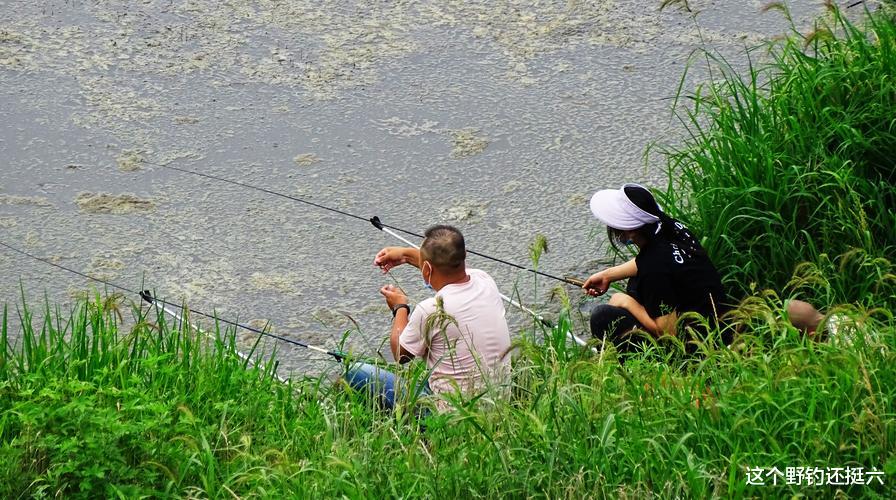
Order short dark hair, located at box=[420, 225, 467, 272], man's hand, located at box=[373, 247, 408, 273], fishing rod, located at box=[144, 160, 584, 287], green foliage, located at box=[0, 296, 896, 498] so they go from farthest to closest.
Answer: fishing rod, located at box=[144, 160, 584, 287], man's hand, located at box=[373, 247, 408, 273], short dark hair, located at box=[420, 225, 467, 272], green foliage, located at box=[0, 296, 896, 498]

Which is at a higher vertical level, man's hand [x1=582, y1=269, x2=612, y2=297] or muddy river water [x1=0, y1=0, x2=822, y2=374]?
muddy river water [x1=0, y1=0, x2=822, y2=374]

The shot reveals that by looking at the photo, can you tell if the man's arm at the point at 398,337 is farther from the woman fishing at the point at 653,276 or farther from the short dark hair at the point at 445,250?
the woman fishing at the point at 653,276

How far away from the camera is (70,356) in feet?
13.6

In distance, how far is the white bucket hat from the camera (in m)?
4.67

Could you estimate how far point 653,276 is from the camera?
4.63 metres

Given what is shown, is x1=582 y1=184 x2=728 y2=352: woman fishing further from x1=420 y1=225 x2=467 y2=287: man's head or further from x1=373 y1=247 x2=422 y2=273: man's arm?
x1=373 y1=247 x2=422 y2=273: man's arm

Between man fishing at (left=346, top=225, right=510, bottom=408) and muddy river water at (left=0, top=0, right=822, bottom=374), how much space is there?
72cm

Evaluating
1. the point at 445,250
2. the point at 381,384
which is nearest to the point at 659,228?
the point at 445,250

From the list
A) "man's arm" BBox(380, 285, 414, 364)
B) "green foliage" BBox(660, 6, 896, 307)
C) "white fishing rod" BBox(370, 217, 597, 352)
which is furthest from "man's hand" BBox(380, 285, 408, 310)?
"green foliage" BBox(660, 6, 896, 307)

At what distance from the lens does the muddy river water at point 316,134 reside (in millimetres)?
5551

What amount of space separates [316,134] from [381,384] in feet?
8.39

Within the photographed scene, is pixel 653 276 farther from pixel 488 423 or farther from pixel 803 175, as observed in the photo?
pixel 488 423

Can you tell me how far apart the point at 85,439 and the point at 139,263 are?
2095 millimetres

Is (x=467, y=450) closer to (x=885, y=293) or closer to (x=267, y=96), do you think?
(x=885, y=293)
